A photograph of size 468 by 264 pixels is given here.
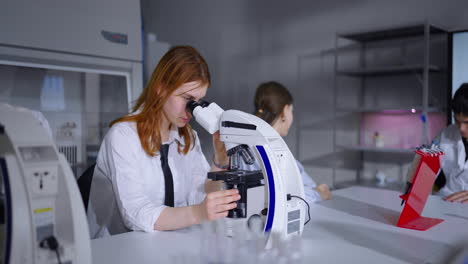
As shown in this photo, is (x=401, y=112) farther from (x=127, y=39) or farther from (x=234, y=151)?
(x=234, y=151)

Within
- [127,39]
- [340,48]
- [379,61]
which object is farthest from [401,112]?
[127,39]

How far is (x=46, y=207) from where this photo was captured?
896 millimetres

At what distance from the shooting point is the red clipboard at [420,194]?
1437mm

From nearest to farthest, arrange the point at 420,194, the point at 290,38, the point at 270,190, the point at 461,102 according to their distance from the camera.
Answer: the point at 270,190 → the point at 420,194 → the point at 461,102 → the point at 290,38

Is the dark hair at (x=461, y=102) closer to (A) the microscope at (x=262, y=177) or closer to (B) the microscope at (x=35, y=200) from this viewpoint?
(A) the microscope at (x=262, y=177)

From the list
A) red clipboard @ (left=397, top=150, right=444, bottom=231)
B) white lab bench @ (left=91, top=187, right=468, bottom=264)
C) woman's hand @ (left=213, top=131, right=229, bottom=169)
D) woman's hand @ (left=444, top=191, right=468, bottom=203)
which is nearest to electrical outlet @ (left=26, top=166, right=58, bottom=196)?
white lab bench @ (left=91, top=187, right=468, bottom=264)

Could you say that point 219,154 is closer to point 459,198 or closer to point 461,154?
Answer: point 459,198

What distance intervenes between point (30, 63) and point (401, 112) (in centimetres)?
286

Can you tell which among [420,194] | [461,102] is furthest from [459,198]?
[461,102]

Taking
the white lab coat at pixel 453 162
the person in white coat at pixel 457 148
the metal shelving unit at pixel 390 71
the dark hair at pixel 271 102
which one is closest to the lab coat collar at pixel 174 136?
the dark hair at pixel 271 102

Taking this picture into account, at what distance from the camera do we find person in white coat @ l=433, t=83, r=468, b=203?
2.29 m

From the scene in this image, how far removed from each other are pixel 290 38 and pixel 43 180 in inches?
138

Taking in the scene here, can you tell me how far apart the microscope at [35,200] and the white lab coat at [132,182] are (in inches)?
17.0

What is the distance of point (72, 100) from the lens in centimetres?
240
